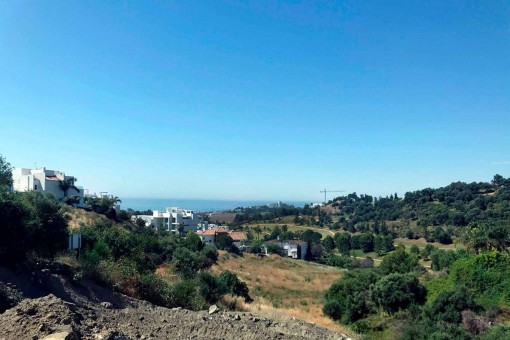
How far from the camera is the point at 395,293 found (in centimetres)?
2167

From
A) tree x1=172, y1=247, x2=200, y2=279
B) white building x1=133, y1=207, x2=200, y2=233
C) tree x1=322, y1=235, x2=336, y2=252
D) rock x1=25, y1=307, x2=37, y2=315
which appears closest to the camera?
rock x1=25, y1=307, x2=37, y2=315

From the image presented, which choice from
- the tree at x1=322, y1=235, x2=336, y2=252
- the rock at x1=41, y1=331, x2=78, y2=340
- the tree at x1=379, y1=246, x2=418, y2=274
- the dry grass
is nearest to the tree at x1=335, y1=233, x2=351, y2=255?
the tree at x1=322, y1=235, x2=336, y2=252

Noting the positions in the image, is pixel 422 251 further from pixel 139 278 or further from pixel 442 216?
pixel 139 278

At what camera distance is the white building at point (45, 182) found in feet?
175

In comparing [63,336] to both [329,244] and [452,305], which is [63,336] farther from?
[329,244]

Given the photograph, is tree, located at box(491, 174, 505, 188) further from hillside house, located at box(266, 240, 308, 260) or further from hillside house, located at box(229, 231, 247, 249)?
hillside house, located at box(229, 231, 247, 249)

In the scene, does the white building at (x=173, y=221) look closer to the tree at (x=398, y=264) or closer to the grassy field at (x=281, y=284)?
the grassy field at (x=281, y=284)

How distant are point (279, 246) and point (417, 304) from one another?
1887 inches

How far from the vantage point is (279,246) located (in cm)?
6925

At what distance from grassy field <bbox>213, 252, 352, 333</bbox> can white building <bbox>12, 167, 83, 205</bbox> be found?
23940 mm

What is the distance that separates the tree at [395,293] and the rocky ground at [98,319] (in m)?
10.4

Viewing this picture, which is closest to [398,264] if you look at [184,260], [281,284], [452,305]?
[281,284]

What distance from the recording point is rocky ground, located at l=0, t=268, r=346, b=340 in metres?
6.78

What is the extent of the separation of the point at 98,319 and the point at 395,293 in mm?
17084
